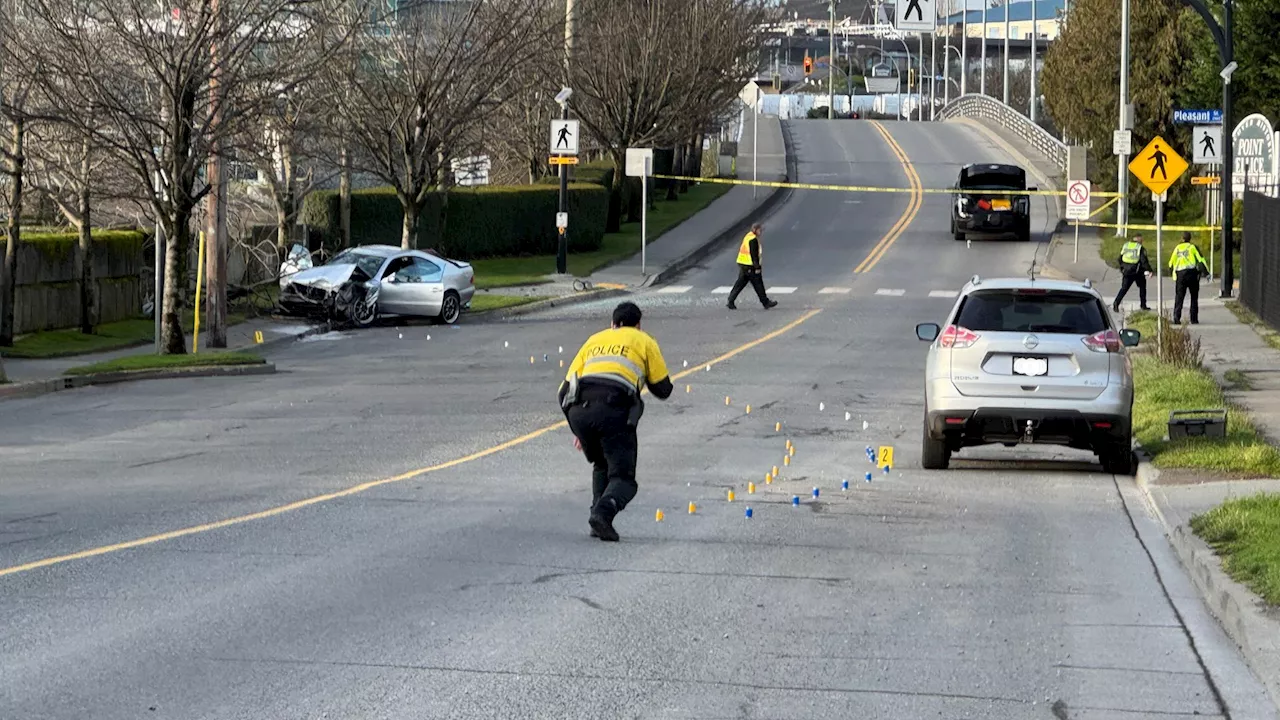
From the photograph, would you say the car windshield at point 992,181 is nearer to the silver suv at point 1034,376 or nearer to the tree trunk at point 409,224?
the tree trunk at point 409,224

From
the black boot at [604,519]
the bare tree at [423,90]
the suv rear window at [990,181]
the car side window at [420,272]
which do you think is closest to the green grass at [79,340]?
the car side window at [420,272]

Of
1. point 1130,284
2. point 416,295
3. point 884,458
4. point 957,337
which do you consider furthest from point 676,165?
point 957,337

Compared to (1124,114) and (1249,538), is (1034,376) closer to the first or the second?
(1249,538)

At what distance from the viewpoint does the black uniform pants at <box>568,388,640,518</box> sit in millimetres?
12117

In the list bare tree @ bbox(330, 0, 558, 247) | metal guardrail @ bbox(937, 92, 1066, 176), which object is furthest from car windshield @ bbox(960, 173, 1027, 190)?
metal guardrail @ bbox(937, 92, 1066, 176)

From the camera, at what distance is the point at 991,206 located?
54.1 metres

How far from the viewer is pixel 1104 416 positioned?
1585 cm

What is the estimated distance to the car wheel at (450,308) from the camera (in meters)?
35.5

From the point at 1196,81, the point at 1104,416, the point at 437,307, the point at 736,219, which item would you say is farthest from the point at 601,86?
the point at 1104,416

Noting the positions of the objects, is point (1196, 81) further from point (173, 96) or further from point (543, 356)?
point (173, 96)

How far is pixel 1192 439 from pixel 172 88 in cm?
1583

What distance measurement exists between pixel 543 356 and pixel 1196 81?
107 feet

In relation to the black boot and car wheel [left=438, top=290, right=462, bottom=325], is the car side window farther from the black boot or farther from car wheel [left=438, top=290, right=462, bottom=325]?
the black boot

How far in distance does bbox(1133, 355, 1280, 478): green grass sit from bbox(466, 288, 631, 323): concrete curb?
624 inches
